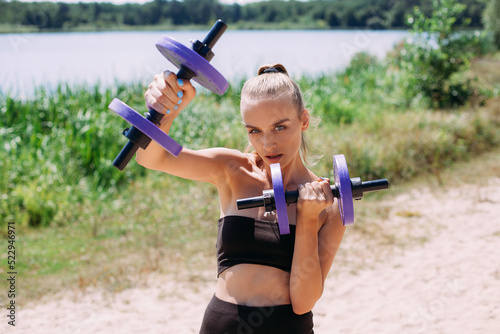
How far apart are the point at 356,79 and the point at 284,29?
8490mm

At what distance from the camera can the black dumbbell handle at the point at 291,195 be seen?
5.67ft

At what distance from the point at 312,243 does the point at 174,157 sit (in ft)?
2.30

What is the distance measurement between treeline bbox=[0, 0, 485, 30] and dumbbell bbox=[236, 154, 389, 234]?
977 centimetres

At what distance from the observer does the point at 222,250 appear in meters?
2.11

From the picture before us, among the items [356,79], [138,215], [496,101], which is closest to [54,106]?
[138,215]

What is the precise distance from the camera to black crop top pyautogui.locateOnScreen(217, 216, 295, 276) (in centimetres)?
204

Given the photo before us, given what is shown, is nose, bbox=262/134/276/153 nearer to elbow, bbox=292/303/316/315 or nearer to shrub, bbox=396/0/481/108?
elbow, bbox=292/303/316/315

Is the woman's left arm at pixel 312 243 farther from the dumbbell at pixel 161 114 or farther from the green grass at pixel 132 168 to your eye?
the green grass at pixel 132 168

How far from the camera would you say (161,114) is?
5.76ft

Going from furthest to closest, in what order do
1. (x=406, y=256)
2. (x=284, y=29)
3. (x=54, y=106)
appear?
1. (x=284, y=29)
2. (x=54, y=106)
3. (x=406, y=256)

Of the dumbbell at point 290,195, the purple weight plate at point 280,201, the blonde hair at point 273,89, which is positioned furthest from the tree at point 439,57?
the purple weight plate at point 280,201

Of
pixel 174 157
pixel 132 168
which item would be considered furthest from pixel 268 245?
pixel 132 168

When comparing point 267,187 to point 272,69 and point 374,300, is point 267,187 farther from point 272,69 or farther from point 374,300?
point 374,300

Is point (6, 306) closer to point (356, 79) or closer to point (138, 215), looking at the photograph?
point (138, 215)
